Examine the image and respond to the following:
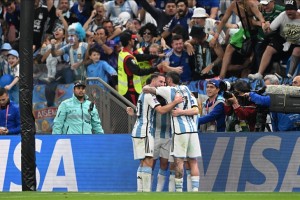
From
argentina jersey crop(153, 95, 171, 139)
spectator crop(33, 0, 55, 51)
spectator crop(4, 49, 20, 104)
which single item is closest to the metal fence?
argentina jersey crop(153, 95, 171, 139)

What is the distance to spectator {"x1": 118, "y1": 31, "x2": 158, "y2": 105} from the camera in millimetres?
21312

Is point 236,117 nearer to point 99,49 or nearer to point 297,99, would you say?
point 297,99

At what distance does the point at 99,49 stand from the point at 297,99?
6.36 meters

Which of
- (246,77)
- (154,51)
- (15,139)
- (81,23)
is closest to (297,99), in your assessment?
(246,77)

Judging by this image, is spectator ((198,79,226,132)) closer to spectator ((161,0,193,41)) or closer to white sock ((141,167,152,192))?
white sock ((141,167,152,192))

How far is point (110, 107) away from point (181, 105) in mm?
3311

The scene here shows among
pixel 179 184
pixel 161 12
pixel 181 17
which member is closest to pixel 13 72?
pixel 161 12

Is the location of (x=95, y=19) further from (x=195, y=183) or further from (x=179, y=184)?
(x=195, y=183)

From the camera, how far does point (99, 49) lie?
910 inches

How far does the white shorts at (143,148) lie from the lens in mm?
18703

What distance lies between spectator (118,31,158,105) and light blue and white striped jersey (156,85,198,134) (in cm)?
283

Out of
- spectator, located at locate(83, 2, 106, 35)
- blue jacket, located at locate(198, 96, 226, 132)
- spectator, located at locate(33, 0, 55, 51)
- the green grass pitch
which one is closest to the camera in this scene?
the green grass pitch

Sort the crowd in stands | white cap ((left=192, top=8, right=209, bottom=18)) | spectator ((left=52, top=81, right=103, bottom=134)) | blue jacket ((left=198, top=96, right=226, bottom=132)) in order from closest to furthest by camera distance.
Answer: blue jacket ((left=198, top=96, right=226, bottom=132))
the crowd in stands
spectator ((left=52, top=81, right=103, bottom=134))
white cap ((left=192, top=8, right=209, bottom=18))

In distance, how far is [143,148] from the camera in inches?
737
